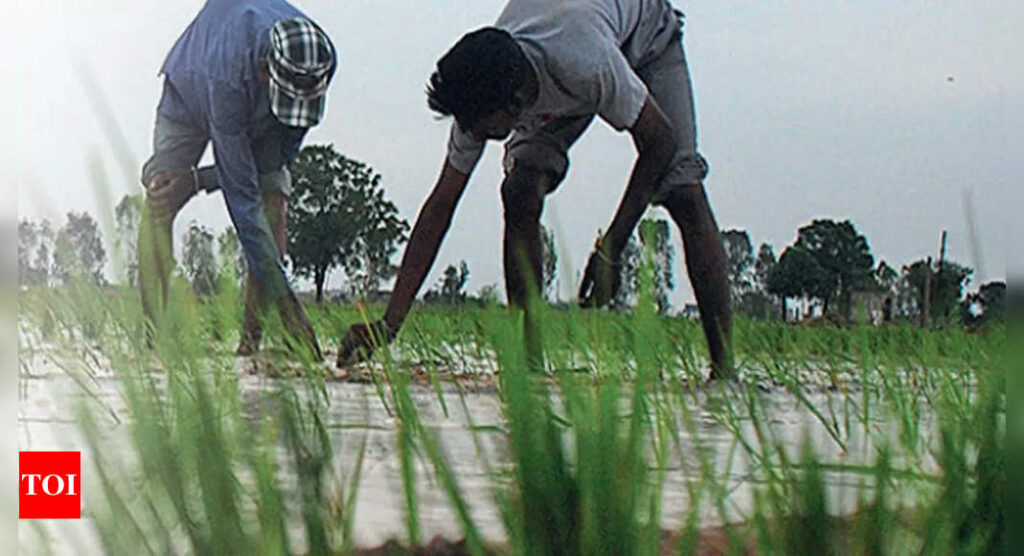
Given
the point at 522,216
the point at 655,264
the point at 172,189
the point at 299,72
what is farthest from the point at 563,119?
the point at 655,264

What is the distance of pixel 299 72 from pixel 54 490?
5.05 ft

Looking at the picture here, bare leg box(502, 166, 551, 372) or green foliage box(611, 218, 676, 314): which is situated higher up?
bare leg box(502, 166, 551, 372)

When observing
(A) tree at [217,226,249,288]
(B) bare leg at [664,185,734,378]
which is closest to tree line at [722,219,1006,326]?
(A) tree at [217,226,249,288]

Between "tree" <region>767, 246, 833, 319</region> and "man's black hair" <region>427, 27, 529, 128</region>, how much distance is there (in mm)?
687

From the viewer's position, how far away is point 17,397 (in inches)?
19.8

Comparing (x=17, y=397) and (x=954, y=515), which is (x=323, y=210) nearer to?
(x=17, y=397)

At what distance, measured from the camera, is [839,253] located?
0.88m

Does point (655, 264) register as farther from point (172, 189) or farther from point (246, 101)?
point (246, 101)

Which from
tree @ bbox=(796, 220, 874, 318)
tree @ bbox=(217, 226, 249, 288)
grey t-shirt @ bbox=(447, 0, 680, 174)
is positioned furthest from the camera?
grey t-shirt @ bbox=(447, 0, 680, 174)

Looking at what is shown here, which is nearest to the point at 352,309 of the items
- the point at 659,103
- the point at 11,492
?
the point at 659,103

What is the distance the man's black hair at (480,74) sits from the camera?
5.15ft

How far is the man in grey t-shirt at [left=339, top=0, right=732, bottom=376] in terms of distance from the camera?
5.22 feet

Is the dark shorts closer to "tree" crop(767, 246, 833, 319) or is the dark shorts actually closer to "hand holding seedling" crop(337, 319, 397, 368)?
"hand holding seedling" crop(337, 319, 397, 368)

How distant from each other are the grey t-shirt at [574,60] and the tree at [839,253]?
770 millimetres
